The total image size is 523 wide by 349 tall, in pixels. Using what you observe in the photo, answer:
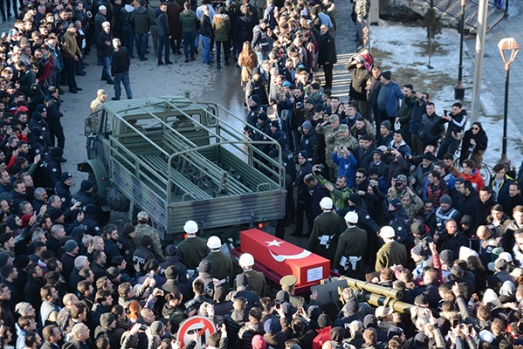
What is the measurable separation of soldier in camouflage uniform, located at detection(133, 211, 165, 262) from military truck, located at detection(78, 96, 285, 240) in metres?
0.43

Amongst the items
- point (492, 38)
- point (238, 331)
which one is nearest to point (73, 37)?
point (492, 38)

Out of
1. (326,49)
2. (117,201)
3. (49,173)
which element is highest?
(326,49)

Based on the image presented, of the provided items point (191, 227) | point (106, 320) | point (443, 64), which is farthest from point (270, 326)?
point (443, 64)

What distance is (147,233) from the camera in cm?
1491

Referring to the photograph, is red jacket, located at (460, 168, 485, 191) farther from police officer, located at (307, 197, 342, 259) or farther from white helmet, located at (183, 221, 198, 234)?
white helmet, located at (183, 221, 198, 234)

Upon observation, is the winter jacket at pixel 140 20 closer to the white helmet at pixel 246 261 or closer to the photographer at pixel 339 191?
the photographer at pixel 339 191

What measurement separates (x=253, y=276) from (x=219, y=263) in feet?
→ 2.45

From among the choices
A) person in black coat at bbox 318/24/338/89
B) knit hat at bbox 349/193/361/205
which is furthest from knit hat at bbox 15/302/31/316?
person in black coat at bbox 318/24/338/89

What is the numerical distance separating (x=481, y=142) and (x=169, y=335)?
8.56 m

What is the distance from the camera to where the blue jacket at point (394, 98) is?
19.5m

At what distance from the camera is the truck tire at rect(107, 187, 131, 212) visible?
1738 cm

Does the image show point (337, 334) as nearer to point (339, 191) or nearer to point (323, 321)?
point (323, 321)

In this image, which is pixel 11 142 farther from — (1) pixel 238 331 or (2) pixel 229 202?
(1) pixel 238 331

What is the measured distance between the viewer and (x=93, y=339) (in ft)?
38.9
